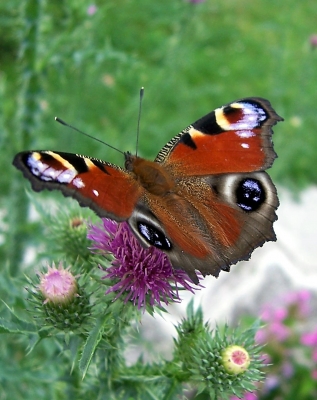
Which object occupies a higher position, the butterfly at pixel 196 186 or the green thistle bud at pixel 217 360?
the butterfly at pixel 196 186

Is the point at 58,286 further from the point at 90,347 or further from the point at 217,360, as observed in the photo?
the point at 217,360

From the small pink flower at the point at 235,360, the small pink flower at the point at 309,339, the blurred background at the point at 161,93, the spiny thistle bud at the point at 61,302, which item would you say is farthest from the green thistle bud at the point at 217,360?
the small pink flower at the point at 309,339

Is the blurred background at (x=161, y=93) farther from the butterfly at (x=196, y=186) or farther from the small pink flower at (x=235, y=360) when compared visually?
the small pink flower at (x=235, y=360)

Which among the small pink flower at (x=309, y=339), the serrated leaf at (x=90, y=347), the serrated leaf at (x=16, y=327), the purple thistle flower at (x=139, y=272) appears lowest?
the serrated leaf at (x=16, y=327)

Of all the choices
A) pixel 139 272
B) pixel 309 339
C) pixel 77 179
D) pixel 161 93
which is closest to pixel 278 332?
pixel 309 339

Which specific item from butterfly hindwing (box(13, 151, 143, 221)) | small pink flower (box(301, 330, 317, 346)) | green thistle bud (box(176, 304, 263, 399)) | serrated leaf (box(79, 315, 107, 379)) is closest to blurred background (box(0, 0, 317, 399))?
small pink flower (box(301, 330, 317, 346))

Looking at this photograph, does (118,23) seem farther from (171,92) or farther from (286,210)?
(286,210)

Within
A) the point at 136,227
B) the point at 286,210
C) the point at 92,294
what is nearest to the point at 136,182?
the point at 136,227

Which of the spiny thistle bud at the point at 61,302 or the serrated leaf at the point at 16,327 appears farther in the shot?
the spiny thistle bud at the point at 61,302
